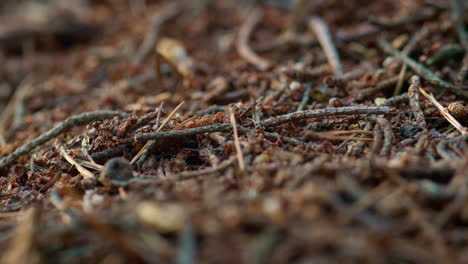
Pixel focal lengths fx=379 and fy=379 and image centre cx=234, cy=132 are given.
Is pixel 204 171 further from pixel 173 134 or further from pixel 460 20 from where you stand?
pixel 460 20

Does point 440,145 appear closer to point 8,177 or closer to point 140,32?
point 8,177

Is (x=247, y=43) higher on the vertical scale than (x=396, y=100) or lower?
higher

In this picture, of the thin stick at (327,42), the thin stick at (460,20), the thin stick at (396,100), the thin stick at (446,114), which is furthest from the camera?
the thin stick at (327,42)

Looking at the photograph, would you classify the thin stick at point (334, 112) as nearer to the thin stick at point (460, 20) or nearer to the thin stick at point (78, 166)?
the thin stick at point (78, 166)

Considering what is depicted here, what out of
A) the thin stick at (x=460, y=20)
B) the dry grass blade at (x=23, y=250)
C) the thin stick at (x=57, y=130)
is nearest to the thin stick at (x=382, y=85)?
the thin stick at (x=460, y=20)

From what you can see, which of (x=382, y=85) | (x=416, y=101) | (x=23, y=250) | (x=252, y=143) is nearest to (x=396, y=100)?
(x=416, y=101)

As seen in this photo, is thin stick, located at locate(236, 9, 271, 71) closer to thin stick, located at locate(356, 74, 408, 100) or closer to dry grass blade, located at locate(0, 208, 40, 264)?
thin stick, located at locate(356, 74, 408, 100)
